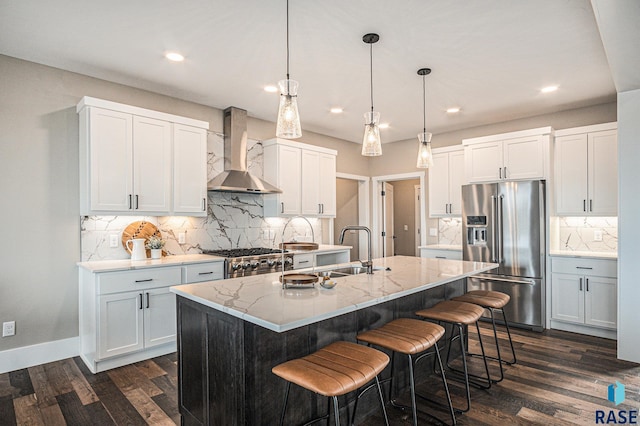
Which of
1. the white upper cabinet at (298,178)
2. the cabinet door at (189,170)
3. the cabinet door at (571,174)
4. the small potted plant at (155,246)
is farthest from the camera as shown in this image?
the white upper cabinet at (298,178)

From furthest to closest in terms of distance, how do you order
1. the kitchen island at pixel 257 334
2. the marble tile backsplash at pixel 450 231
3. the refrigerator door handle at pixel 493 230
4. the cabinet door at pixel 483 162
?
1. the marble tile backsplash at pixel 450 231
2. the cabinet door at pixel 483 162
3. the refrigerator door handle at pixel 493 230
4. the kitchen island at pixel 257 334

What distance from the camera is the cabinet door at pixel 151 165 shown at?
3.61 m

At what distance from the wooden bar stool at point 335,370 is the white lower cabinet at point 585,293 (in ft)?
11.5

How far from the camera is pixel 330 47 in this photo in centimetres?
303

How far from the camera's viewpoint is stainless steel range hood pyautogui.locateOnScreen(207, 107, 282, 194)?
4441 mm

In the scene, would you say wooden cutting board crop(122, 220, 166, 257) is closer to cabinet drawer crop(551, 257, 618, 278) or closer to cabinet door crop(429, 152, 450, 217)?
cabinet door crop(429, 152, 450, 217)

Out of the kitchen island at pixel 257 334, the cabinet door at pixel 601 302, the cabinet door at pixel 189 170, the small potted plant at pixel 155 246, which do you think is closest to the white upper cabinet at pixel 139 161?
the cabinet door at pixel 189 170

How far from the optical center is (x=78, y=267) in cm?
352

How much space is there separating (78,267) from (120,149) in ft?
3.95

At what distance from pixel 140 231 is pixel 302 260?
6.38ft

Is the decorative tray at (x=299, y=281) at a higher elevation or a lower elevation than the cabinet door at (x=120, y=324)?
higher

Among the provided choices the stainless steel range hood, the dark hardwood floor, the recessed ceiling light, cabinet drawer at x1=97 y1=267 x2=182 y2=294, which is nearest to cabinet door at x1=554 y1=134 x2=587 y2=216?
the dark hardwood floor

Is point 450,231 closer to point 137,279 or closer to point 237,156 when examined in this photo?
point 237,156

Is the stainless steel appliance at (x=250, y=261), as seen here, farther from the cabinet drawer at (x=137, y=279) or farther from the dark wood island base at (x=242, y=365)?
the dark wood island base at (x=242, y=365)
